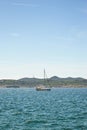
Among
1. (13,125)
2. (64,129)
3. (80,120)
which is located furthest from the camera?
(80,120)

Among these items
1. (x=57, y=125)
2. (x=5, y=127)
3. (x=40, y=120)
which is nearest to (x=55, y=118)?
(x=40, y=120)

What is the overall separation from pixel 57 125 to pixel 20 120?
798 cm

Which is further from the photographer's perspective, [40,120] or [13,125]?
[40,120]

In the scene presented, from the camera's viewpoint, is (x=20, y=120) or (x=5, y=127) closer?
(x=5, y=127)

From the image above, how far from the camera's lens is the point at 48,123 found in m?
55.1

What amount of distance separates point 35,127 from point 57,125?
3366mm

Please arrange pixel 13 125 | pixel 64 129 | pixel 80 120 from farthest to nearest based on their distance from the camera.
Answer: pixel 80 120
pixel 13 125
pixel 64 129

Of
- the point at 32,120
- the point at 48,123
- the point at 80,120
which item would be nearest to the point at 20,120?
the point at 32,120

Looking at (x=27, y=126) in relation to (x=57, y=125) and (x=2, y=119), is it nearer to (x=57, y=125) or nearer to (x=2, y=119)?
(x=57, y=125)

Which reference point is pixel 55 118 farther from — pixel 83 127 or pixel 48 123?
pixel 83 127

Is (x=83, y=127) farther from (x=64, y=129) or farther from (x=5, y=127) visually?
(x=5, y=127)

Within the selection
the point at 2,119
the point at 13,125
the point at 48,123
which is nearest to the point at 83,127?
the point at 48,123

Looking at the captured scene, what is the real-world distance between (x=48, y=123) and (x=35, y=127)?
3.93 meters

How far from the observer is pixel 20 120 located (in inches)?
2306
